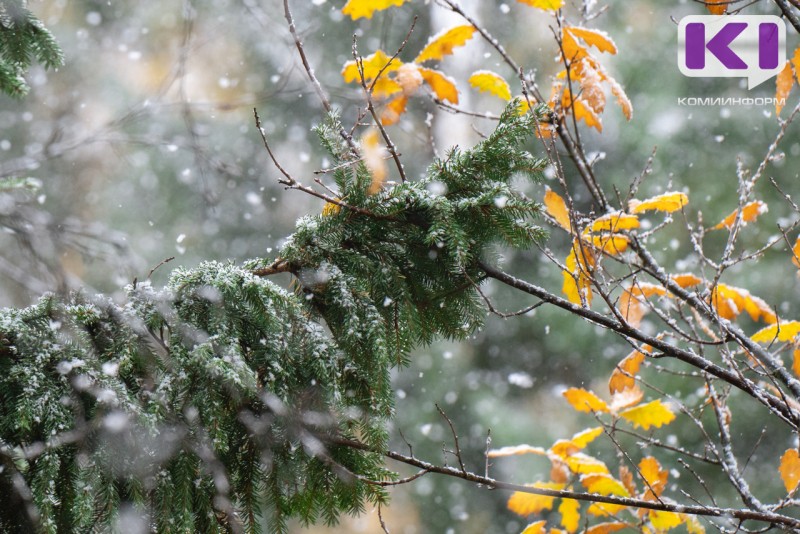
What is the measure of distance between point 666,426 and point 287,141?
139 inches

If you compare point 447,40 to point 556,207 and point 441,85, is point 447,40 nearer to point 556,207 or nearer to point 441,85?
point 441,85

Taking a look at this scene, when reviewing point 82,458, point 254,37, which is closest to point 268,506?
point 82,458

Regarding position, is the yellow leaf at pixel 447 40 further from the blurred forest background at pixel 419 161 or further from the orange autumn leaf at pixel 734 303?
the blurred forest background at pixel 419 161

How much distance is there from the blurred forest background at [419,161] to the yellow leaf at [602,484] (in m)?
2.84

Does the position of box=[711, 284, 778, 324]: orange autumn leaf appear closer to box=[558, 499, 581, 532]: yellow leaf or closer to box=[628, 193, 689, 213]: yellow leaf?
box=[628, 193, 689, 213]: yellow leaf

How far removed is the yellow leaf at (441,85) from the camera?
202 centimetres

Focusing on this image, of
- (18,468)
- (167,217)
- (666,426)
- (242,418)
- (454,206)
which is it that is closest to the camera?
(18,468)

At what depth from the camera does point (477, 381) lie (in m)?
5.48

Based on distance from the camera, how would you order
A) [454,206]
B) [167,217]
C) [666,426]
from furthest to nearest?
[167,217]
[666,426]
[454,206]

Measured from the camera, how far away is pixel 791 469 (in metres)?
1.46

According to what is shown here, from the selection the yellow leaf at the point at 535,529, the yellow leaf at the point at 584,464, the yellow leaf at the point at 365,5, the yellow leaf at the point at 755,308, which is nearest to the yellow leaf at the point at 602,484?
the yellow leaf at the point at 584,464

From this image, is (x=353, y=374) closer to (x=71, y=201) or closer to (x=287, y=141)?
(x=287, y=141)
